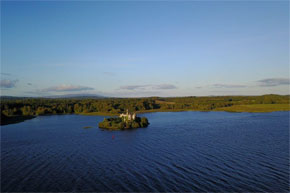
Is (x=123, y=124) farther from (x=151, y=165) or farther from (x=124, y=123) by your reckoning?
(x=151, y=165)

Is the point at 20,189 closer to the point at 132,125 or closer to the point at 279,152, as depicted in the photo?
the point at 279,152

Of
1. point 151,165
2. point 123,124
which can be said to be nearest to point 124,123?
point 123,124

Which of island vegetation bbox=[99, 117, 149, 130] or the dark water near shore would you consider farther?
island vegetation bbox=[99, 117, 149, 130]

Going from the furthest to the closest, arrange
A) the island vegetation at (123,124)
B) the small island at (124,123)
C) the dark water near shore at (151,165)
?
1. the small island at (124,123)
2. the island vegetation at (123,124)
3. the dark water near shore at (151,165)

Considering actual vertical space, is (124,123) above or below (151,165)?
above

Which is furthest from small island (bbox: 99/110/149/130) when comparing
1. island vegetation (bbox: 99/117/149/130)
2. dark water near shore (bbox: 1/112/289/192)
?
dark water near shore (bbox: 1/112/289/192)

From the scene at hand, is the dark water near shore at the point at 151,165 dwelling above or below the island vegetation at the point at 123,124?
below

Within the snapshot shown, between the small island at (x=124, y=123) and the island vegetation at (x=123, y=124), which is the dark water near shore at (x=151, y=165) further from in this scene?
the small island at (x=124, y=123)

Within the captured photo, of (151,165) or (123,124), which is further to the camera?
(123,124)

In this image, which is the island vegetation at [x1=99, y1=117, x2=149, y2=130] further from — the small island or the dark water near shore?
the dark water near shore

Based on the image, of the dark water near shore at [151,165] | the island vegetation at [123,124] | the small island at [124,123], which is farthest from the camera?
the small island at [124,123]

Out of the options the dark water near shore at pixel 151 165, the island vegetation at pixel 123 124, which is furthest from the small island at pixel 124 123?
the dark water near shore at pixel 151 165

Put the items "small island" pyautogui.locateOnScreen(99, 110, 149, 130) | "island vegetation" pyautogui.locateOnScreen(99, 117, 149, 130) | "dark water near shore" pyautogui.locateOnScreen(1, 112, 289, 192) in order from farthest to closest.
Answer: "small island" pyautogui.locateOnScreen(99, 110, 149, 130)
"island vegetation" pyautogui.locateOnScreen(99, 117, 149, 130)
"dark water near shore" pyautogui.locateOnScreen(1, 112, 289, 192)
